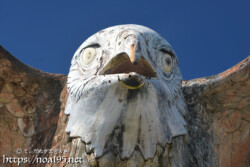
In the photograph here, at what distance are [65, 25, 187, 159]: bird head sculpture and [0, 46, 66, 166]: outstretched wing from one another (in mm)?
873

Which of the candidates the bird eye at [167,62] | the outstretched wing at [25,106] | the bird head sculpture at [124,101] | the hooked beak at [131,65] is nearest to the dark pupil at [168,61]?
the bird eye at [167,62]

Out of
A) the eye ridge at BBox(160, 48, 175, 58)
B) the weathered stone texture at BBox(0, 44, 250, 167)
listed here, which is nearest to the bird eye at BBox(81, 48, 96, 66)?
A: the eye ridge at BBox(160, 48, 175, 58)

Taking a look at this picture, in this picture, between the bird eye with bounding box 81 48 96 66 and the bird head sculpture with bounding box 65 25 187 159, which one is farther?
the bird eye with bounding box 81 48 96 66

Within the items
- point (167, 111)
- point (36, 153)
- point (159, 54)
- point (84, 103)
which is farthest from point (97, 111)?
point (36, 153)

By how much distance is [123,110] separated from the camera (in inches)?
125

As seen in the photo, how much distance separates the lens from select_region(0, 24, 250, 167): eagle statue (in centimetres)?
319

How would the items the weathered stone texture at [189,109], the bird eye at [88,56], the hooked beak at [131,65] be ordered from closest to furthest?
1. the hooked beak at [131,65]
2. the bird eye at [88,56]
3. the weathered stone texture at [189,109]

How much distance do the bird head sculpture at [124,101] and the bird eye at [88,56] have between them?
0.01 m

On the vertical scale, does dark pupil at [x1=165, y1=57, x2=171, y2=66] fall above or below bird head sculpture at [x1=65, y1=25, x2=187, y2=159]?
above

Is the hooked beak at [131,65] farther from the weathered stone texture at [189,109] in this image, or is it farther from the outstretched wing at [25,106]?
the outstretched wing at [25,106]

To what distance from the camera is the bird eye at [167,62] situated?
3605 mm

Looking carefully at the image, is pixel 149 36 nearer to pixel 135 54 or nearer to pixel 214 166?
pixel 135 54

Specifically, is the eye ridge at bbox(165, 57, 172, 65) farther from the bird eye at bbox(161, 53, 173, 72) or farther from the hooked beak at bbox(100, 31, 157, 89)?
the hooked beak at bbox(100, 31, 157, 89)

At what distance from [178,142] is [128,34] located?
102 cm
